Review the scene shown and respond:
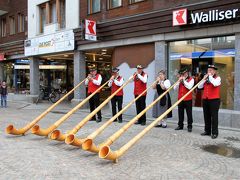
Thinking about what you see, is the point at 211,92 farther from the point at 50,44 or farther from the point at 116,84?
the point at 50,44

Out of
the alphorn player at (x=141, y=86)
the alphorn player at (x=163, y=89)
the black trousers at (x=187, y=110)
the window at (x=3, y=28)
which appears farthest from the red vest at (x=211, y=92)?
the window at (x=3, y=28)

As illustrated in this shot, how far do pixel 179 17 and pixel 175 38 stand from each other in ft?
2.51

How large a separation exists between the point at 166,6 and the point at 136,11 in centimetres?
157

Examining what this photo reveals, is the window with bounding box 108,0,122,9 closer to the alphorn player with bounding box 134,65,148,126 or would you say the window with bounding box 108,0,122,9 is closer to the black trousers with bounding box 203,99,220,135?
the alphorn player with bounding box 134,65,148,126

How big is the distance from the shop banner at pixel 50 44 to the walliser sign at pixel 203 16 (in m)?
6.47

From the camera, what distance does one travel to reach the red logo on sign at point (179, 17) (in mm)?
10674

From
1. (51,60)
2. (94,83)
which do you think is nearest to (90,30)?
(94,83)

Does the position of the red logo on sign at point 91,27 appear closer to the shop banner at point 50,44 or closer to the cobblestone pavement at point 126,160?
the shop banner at point 50,44

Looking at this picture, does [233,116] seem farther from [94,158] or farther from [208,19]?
[94,158]

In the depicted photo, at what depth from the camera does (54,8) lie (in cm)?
1811

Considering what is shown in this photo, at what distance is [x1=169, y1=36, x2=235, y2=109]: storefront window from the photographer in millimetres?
10250

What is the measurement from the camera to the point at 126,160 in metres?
6.36

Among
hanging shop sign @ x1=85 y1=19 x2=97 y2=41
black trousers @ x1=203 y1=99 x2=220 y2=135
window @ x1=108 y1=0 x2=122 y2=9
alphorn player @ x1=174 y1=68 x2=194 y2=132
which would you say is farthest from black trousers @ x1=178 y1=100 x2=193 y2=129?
window @ x1=108 y1=0 x2=122 y2=9

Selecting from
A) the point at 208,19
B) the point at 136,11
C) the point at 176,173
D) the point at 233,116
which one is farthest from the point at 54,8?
the point at 176,173
